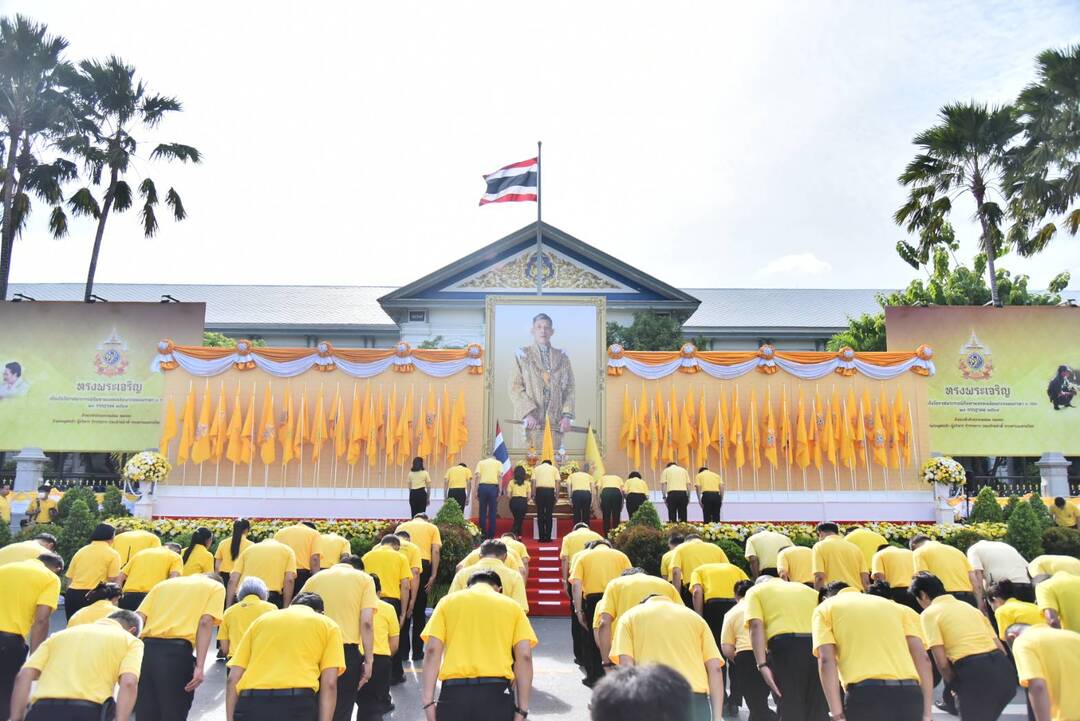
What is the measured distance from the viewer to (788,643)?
6.04 m

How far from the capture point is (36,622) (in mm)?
6348

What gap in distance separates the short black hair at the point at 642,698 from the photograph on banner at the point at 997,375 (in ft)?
65.8

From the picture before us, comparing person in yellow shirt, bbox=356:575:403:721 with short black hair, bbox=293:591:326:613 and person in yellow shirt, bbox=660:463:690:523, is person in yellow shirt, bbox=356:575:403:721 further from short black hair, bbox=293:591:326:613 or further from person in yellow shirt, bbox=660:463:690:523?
person in yellow shirt, bbox=660:463:690:523

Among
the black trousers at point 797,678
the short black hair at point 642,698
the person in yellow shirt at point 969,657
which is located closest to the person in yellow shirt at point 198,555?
the black trousers at point 797,678

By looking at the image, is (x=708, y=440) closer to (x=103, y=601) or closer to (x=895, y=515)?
(x=895, y=515)

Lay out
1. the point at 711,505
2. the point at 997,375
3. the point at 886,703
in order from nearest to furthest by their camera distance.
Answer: the point at 886,703, the point at 711,505, the point at 997,375

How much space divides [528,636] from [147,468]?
1461 cm

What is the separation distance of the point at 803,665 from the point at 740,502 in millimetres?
12585

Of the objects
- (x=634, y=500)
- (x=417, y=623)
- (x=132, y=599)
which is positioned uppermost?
(x=634, y=500)

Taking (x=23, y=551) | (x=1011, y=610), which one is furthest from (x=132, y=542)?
(x=1011, y=610)

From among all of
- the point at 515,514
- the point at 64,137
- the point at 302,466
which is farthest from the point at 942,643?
the point at 64,137

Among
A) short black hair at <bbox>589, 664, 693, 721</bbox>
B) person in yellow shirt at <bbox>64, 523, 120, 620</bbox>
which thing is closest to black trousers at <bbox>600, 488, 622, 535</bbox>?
person in yellow shirt at <bbox>64, 523, 120, 620</bbox>

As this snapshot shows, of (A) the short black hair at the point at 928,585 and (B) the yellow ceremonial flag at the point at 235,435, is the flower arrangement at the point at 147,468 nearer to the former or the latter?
(B) the yellow ceremonial flag at the point at 235,435

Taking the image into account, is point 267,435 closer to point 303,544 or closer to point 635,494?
point 635,494
